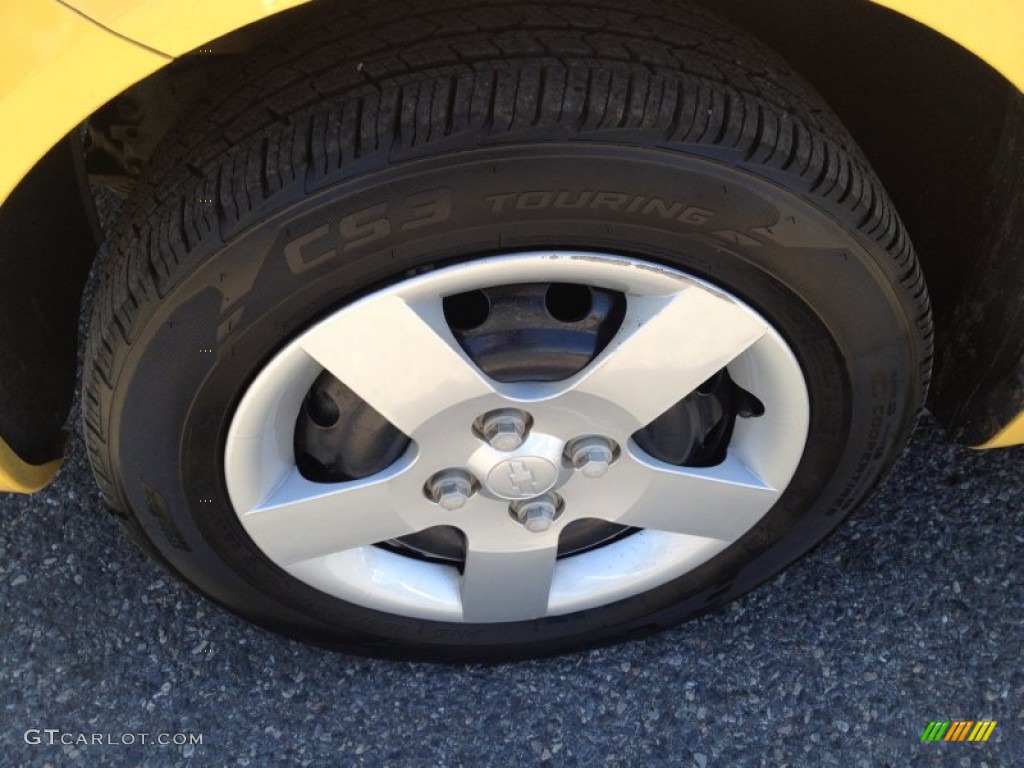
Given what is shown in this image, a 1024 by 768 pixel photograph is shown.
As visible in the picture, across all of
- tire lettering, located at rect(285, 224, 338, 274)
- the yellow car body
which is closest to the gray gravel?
tire lettering, located at rect(285, 224, 338, 274)

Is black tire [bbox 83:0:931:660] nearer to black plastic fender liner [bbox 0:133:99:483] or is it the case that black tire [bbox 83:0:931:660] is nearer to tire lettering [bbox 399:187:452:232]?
tire lettering [bbox 399:187:452:232]

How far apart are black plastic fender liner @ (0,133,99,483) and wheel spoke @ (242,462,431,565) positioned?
48cm

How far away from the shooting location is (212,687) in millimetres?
1908

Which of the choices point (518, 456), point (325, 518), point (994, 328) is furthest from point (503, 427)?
point (994, 328)

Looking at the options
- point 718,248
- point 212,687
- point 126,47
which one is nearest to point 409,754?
point 212,687

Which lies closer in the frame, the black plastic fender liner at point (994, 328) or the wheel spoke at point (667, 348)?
the wheel spoke at point (667, 348)

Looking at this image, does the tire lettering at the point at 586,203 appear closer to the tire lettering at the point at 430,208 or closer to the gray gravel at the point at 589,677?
the tire lettering at the point at 430,208

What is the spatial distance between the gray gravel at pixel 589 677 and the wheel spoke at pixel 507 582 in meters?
0.21

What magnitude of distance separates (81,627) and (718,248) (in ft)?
4.74

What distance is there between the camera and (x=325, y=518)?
158 centimetres

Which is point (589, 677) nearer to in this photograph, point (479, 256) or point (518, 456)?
point (518, 456)

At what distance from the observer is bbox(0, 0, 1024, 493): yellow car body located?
104 centimetres

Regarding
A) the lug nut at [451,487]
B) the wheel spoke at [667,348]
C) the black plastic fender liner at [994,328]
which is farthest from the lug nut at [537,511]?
the black plastic fender liner at [994,328]

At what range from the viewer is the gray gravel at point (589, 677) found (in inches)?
72.0
